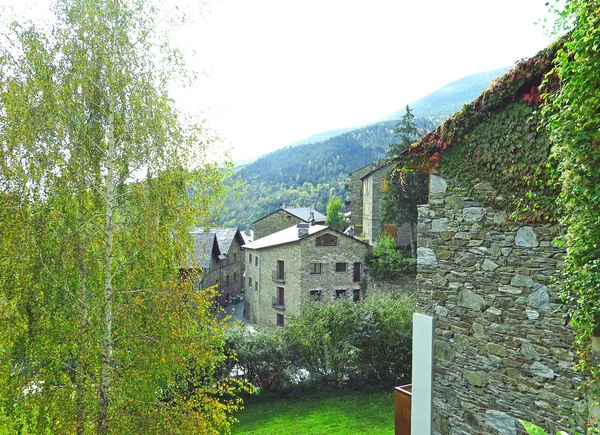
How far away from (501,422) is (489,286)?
1.57 metres

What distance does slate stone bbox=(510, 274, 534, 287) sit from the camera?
15.4 feet

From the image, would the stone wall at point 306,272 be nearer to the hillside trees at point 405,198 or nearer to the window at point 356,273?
the window at point 356,273

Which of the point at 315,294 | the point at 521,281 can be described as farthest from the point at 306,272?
the point at 521,281

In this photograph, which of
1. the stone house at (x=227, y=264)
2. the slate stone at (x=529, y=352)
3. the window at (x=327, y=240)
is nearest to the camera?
the slate stone at (x=529, y=352)

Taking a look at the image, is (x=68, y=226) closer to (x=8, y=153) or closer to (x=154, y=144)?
(x=8, y=153)

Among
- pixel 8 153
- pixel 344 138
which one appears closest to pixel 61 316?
pixel 8 153

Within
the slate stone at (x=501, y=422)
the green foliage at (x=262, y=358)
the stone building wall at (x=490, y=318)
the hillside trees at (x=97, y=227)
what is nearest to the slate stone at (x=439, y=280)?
the stone building wall at (x=490, y=318)

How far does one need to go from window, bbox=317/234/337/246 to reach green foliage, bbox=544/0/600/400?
894 inches

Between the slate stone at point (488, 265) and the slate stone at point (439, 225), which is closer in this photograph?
the slate stone at point (488, 265)

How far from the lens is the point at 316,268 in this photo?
26.7 m

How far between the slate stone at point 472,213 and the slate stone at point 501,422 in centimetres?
229

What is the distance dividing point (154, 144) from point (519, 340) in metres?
5.61

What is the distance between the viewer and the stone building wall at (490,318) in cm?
451

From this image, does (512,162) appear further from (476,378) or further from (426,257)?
(476,378)
